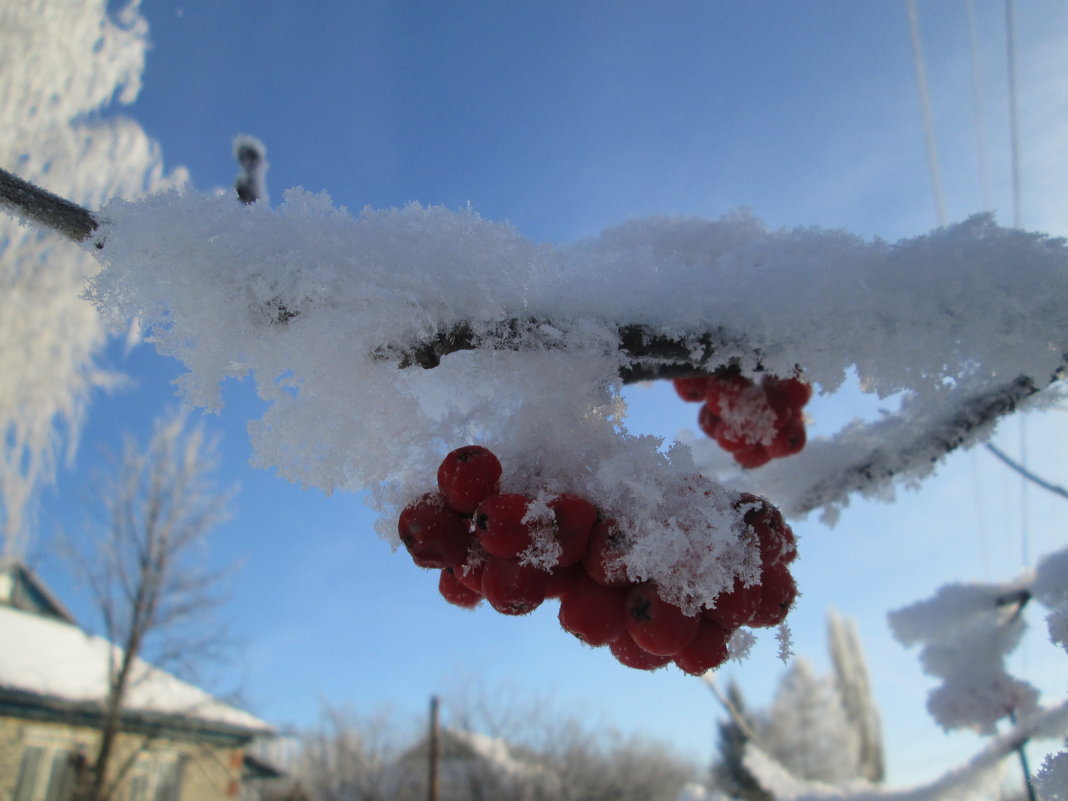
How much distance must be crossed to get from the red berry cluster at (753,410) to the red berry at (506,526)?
2.80ft

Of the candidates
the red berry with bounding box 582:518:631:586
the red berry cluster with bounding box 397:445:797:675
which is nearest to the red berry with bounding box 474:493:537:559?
the red berry cluster with bounding box 397:445:797:675

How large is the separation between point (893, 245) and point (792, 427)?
29.2 inches

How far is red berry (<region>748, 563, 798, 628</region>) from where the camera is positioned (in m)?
0.87

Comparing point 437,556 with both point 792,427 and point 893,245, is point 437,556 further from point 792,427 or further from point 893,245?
point 792,427

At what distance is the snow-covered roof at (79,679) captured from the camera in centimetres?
951

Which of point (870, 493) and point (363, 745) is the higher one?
point (870, 493)

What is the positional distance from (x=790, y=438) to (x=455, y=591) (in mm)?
1063

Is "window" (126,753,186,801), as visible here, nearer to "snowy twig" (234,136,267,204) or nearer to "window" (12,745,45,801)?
"window" (12,745,45,801)

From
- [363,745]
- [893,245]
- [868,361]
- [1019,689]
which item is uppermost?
[893,245]

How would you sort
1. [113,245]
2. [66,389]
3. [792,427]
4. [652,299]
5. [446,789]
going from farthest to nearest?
1. [446,789]
2. [66,389]
3. [792,427]
4. [652,299]
5. [113,245]

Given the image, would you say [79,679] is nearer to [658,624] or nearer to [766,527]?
[658,624]

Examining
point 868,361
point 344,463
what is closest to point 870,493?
point 868,361

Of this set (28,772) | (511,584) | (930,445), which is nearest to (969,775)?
(930,445)

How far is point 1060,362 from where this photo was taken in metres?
0.95
